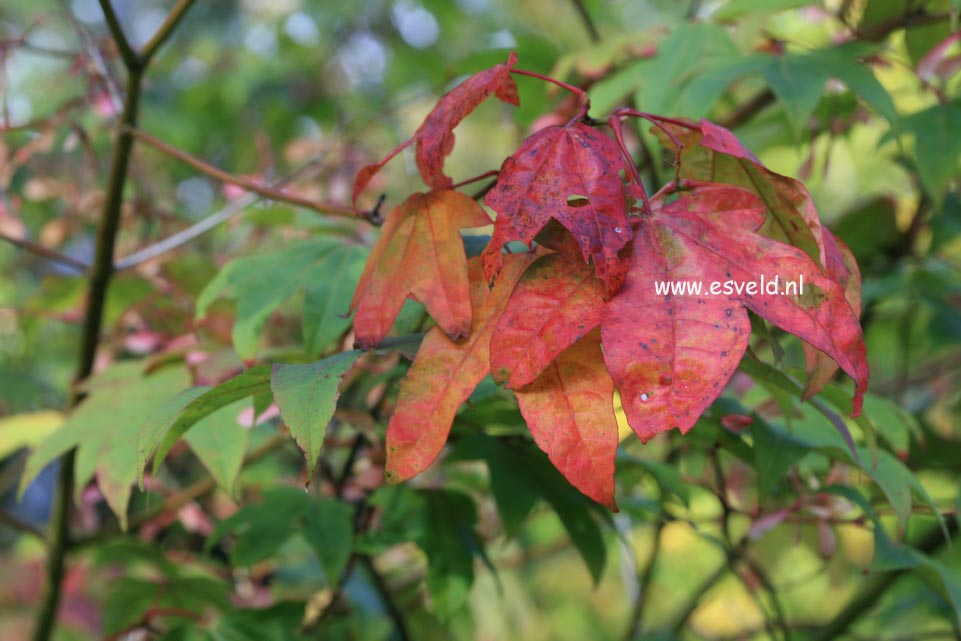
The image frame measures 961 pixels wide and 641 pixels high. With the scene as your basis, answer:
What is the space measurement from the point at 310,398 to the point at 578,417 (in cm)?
15

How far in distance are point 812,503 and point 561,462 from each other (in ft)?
1.72

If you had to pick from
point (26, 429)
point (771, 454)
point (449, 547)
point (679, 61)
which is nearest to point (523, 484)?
point (449, 547)

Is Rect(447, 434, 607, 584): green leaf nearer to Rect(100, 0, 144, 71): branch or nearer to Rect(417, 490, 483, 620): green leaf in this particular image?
Rect(417, 490, 483, 620): green leaf

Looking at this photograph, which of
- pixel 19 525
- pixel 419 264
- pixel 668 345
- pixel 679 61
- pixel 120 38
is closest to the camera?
pixel 668 345

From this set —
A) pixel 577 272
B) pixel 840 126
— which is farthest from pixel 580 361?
pixel 840 126

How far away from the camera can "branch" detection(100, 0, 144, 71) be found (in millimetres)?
776

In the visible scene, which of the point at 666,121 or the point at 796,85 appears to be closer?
the point at 666,121

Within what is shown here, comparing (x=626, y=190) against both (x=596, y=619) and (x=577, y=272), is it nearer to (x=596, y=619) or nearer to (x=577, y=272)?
(x=577, y=272)

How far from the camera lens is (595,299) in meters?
0.50

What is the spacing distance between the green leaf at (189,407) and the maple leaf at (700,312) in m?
0.22

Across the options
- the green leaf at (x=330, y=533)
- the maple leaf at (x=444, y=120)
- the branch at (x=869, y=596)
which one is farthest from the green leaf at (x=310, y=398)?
the branch at (x=869, y=596)

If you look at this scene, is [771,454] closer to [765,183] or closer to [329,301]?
[765,183]

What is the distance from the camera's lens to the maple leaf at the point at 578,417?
0.48 metres

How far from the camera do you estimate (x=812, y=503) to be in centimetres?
90
